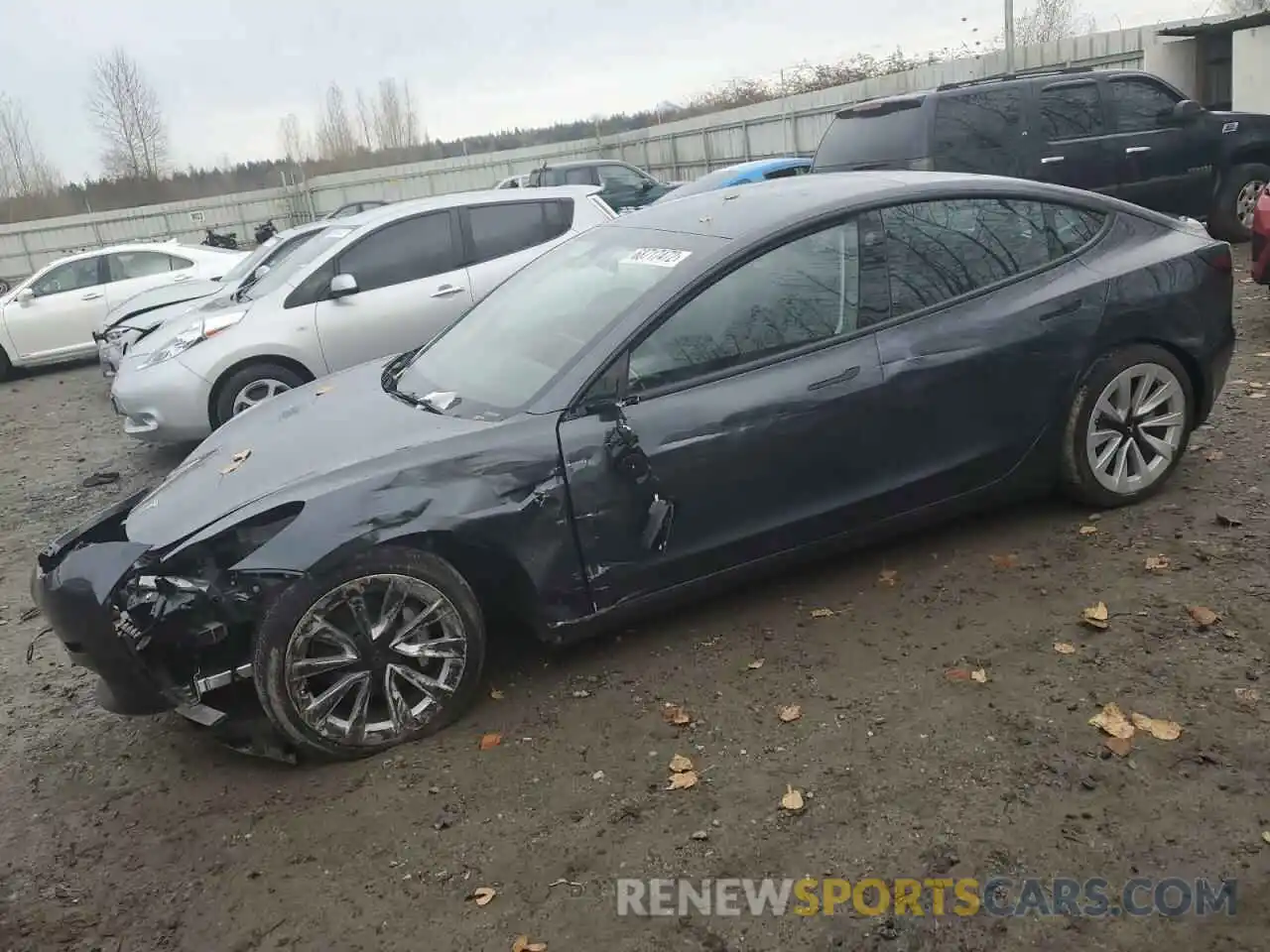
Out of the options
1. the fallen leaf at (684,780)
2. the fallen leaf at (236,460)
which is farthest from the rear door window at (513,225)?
the fallen leaf at (684,780)

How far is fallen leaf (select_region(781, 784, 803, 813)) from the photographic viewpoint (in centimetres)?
303

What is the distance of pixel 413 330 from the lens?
779 cm

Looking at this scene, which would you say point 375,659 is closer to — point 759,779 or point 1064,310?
point 759,779

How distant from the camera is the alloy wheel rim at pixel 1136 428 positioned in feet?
14.8

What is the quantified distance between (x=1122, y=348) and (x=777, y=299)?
63.6 inches

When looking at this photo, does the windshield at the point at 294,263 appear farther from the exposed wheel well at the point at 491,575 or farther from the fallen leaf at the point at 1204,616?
the fallen leaf at the point at 1204,616

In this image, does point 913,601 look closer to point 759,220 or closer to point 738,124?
point 759,220

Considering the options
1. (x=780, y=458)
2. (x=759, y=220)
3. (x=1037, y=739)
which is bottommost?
(x=1037, y=739)

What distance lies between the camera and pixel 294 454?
3773mm

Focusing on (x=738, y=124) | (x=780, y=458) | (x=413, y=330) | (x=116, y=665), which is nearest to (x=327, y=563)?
(x=116, y=665)

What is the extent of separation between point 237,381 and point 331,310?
85 centimetres

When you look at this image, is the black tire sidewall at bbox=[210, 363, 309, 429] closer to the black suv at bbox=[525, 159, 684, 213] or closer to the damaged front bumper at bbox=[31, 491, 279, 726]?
the damaged front bumper at bbox=[31, 491, 279, 726]
